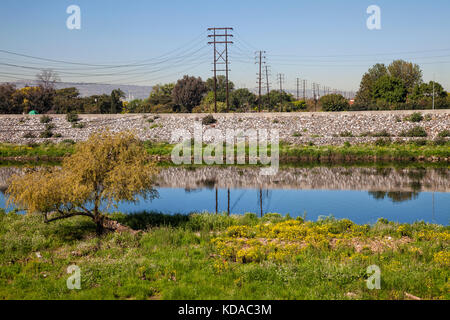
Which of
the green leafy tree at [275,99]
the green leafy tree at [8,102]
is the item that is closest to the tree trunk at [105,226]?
the green leafy tree at [8,102]

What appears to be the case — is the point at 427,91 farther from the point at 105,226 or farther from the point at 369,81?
the point at 105,226

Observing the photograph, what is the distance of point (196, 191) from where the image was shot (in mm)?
28875

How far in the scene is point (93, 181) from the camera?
48.8 ft

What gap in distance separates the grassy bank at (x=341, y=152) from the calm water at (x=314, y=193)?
640cm

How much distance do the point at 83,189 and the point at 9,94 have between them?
86.0 m

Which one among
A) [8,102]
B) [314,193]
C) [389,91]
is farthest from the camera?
[8,102]

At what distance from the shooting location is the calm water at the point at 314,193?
22.1m

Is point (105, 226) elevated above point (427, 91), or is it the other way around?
point (427, 91)

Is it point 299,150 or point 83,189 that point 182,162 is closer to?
point 299,150

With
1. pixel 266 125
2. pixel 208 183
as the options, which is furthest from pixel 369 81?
pixel 208 183

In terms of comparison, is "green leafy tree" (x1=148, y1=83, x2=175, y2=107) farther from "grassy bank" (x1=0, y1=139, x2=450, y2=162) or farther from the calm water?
the calm water

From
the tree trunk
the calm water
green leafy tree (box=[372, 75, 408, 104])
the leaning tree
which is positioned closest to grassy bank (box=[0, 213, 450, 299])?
the tree trunk

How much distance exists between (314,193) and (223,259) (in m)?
16.5

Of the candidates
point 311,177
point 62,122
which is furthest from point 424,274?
point 62,122
